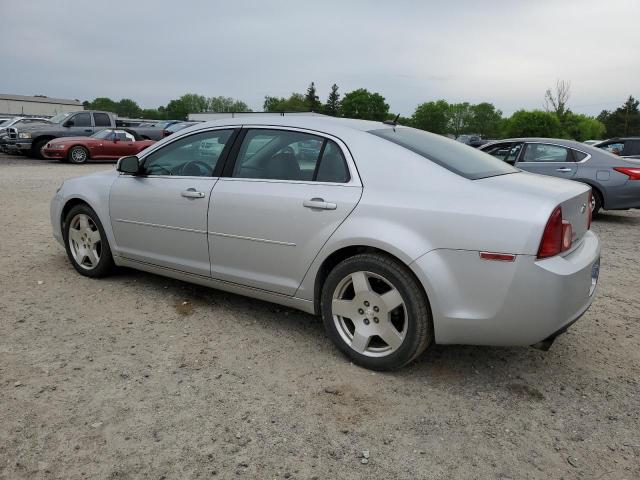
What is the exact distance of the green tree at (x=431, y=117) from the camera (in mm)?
128375

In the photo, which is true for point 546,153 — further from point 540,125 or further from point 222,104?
point 222,104

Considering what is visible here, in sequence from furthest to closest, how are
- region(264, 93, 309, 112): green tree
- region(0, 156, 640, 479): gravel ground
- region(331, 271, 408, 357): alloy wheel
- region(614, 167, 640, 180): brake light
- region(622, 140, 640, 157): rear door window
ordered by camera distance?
1. region(264, 93, 309, 112): green tree
2. region(622, 140, 640, 157): rear door window
3. region(614, 167, 640, 180): brake light
4. region(331, 271, 408, 357): alloy wheel
5. region(0, 156, 640, 479): gravel ground

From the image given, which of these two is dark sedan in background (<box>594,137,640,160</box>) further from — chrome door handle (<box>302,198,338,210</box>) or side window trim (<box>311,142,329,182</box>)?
chrome door handle (<box>302,198,338,210</box>)

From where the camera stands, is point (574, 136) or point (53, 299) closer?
point (53, 299)

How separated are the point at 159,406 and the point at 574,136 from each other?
52.9 m

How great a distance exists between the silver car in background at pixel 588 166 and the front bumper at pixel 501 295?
6518mm

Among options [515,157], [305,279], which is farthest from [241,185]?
[515,157]

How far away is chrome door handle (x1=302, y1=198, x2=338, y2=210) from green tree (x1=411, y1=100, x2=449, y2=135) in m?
129

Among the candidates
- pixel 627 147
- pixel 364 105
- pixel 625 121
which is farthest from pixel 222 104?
pixel 627 147

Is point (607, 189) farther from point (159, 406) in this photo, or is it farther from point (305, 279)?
point (159, 406)

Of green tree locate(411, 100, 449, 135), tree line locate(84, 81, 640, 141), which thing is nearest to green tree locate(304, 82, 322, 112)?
tree line locate(84, 81, 640, 141)

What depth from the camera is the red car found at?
1720cm

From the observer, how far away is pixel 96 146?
57.8 ft

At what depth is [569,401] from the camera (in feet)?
9.48
